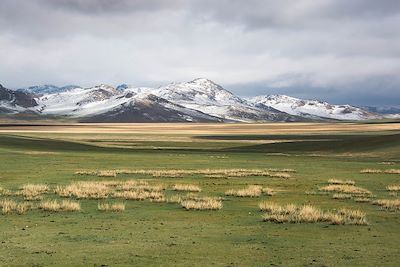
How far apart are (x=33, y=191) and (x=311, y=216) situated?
17516 millimetres

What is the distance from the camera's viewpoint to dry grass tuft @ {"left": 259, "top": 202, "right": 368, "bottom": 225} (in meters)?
23.5

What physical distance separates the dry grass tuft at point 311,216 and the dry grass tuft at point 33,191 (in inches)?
541

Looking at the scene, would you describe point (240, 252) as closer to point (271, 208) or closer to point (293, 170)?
point (271, 208)

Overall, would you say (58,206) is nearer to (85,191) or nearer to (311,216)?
(85,191)

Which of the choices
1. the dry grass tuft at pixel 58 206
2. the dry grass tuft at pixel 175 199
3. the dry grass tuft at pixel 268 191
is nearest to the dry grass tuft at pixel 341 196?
the dry grass tuft at pixel 268 191

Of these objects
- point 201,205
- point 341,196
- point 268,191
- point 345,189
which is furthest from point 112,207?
point 345,189

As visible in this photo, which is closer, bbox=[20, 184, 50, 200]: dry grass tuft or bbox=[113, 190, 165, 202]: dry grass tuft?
bbox=[20, 184, 50, 200]: dry grass tuft

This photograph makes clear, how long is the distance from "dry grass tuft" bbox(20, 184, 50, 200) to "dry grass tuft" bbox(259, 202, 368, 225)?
45.1 feet

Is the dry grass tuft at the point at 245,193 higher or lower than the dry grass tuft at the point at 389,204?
lower

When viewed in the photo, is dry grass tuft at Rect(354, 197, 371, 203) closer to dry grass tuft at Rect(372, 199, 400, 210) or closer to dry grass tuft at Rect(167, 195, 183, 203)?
dry grass tuft at Rect(372, 199, 400, 210)

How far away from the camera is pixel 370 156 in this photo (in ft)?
257

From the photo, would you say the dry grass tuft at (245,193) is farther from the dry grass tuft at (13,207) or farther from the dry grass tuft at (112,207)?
the dry grass tuft at (13,207)

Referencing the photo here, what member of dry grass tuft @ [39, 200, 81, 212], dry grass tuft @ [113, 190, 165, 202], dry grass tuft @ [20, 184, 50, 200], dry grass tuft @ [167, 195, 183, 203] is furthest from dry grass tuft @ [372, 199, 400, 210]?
dry grass tuft @ [20, 184, 50, 200]

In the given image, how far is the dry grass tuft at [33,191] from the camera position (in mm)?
30333
